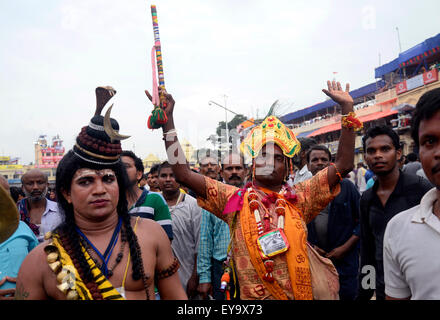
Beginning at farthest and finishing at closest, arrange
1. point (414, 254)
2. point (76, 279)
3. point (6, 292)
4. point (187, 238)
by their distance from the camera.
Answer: point (187, 238), point (6, 292), point (76, 279), point (414, 254)

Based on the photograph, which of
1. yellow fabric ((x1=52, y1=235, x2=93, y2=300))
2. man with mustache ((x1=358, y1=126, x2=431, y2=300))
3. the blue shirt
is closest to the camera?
yellow fabric ((x1=52, y1=235, x2=93, y2=300))

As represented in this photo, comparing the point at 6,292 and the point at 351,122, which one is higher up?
the point at 351,122

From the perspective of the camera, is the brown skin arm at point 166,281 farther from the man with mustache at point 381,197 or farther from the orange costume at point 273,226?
the man with mustache at point 381,197

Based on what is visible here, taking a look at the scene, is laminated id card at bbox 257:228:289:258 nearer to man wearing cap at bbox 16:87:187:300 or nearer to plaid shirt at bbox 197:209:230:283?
man wearing cap at bbox 16:87:187:300

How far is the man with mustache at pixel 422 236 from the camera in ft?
4.66

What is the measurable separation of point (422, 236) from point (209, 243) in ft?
7.87

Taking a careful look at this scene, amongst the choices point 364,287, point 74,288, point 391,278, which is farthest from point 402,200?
point 74,288

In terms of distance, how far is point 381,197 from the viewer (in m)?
3.12

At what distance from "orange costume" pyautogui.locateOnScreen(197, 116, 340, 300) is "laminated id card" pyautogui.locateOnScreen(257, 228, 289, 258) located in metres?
0.02

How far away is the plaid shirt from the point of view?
3504 mm

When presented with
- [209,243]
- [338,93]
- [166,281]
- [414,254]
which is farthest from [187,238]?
[414,254]

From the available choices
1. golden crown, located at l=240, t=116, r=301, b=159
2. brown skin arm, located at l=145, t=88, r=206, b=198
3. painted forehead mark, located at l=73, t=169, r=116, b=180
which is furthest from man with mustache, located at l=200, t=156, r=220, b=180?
painted forehead mark, located at l=73, t=169, r=116, b=180

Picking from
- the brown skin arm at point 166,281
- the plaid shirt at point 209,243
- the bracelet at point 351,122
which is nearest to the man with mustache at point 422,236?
the bracelet at point 351,122

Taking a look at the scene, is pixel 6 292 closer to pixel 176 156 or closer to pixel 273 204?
pixel 176 156
